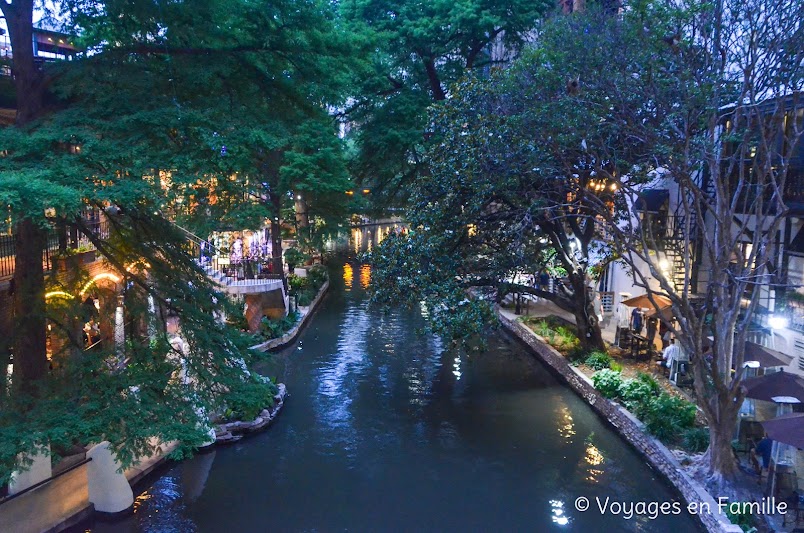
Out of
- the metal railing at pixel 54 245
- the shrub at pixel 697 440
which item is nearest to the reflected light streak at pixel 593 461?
the shrub at pixel 697 440

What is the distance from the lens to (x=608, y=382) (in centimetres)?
1762

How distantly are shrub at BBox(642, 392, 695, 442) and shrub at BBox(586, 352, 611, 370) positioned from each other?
4.59m

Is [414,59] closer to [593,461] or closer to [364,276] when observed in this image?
[364,276]

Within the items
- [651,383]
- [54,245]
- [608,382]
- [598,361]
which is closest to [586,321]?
[598,361]

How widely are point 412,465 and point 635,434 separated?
5.23 meters

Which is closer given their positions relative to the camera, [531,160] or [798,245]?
[531,160]

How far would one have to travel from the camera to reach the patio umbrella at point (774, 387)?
12.6 m

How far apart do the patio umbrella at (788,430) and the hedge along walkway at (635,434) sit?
1688mm

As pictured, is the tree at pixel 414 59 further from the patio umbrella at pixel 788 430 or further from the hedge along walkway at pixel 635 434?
the patio umbrella at pixel 788 430

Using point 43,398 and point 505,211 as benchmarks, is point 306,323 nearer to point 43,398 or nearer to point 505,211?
point 505,211

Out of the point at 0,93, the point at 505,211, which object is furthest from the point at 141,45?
the point at 505,211

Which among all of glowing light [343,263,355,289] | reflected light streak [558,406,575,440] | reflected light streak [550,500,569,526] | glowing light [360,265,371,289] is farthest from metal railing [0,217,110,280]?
glowing light [360,265,371,289]

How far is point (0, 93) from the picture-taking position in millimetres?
12367

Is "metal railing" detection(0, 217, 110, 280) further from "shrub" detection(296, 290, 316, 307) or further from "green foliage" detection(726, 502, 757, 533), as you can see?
"green foliage" detection(726, 502, 757, 533)
